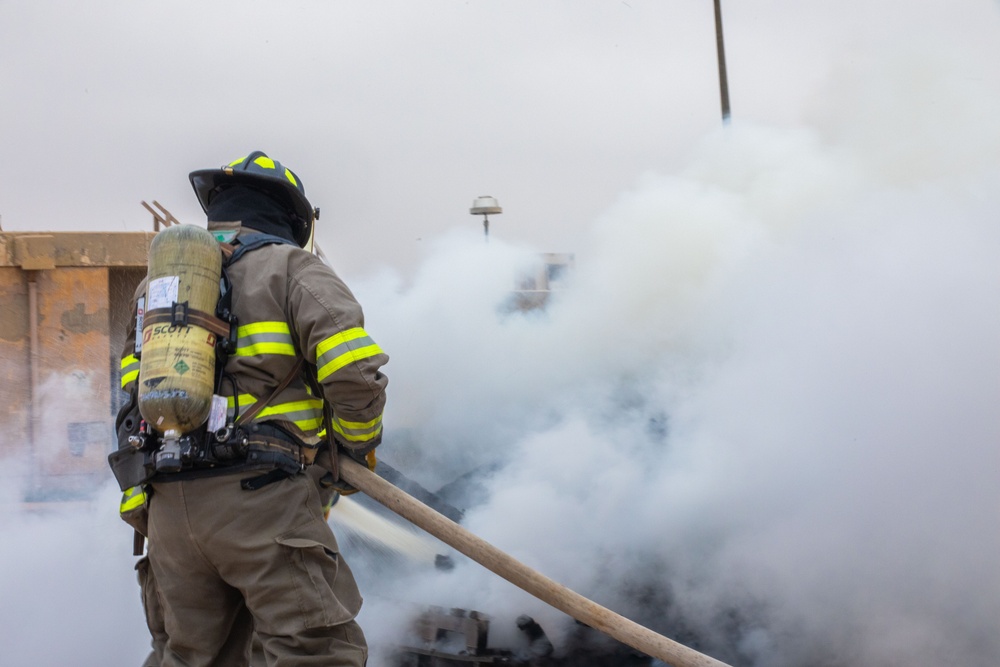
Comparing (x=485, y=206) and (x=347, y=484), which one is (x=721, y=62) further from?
(x=347, y=484)

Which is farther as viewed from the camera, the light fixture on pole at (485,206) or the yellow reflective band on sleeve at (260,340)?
the light fixture on pole at (485,206)

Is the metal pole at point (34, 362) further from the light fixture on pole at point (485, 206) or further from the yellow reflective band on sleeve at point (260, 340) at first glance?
the light fixture on pole at point (485, 206)

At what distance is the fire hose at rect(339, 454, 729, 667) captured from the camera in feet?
7.86

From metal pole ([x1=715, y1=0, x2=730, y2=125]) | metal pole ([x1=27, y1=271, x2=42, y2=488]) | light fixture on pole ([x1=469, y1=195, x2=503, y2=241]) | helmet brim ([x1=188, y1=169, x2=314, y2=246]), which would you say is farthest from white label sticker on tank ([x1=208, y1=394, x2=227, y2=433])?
metal pole ([x1=715, y1=0, x2=730, y2=125])

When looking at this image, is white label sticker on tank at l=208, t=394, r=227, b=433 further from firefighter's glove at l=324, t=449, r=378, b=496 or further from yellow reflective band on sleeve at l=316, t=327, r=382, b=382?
firefighter's glove at l=324, t=449, r=378, b=496

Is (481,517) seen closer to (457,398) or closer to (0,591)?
(457,398)

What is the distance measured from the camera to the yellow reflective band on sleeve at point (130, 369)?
97.7 inches

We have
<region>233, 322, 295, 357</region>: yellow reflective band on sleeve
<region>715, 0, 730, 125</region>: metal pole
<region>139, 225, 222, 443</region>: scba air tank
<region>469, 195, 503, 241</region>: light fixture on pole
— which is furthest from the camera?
<region>715, 0, 730, 125</region>: metal pole

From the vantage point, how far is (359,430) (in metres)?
2.44

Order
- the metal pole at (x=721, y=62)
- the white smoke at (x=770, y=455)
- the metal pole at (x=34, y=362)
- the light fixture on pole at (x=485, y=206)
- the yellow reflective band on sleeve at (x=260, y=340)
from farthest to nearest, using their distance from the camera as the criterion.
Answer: the metal pole at (x=721, y=62) → the light fixture on pole at (x=485, y=206) → the metal pole at (x=34, y=362) → the white smoke at (x=770, y=455) → the yellow reflective band on sleeve at (x=260, y=340)

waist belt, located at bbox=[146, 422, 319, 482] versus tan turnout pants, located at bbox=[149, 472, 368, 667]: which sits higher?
waist belt, located at bbox=[146, 422, 319, 482]

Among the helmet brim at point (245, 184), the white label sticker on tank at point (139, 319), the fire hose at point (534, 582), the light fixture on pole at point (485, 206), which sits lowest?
the fire hose at point (534, 582)

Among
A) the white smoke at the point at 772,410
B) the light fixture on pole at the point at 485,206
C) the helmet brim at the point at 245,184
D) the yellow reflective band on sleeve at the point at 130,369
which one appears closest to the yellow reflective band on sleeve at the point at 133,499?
the yellow reflective band on sleeve at the point at 130,369

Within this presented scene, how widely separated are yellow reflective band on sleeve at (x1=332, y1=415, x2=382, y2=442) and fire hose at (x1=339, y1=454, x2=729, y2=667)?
0.12 meters
